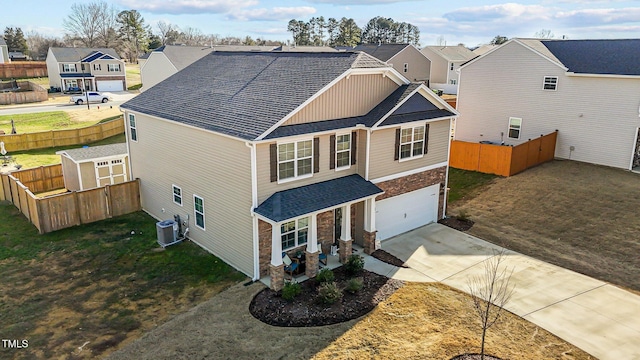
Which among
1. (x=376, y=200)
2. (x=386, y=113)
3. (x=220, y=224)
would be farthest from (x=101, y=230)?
(x=386, y=113)

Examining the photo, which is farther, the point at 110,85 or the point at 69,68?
the point at 110,85

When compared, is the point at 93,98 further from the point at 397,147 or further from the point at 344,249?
the point at 344,249

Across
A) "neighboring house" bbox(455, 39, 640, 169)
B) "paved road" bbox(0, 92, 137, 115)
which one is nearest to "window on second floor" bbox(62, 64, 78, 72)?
"paved road" bbox(0, 92, 137, 115)

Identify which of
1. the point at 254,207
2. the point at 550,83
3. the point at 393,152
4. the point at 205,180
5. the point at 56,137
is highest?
the point at 550,83

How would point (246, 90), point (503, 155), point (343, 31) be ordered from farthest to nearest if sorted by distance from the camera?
point (343, 31) → point (503, 155) → point (246, 90)

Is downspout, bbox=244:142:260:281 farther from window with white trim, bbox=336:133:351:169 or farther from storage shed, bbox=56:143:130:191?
storage shed, bbox=56:143:130:191

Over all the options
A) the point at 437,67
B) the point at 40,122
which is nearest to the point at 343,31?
the point at 437,67

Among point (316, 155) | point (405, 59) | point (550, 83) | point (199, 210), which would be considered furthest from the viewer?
point (405, 59)
